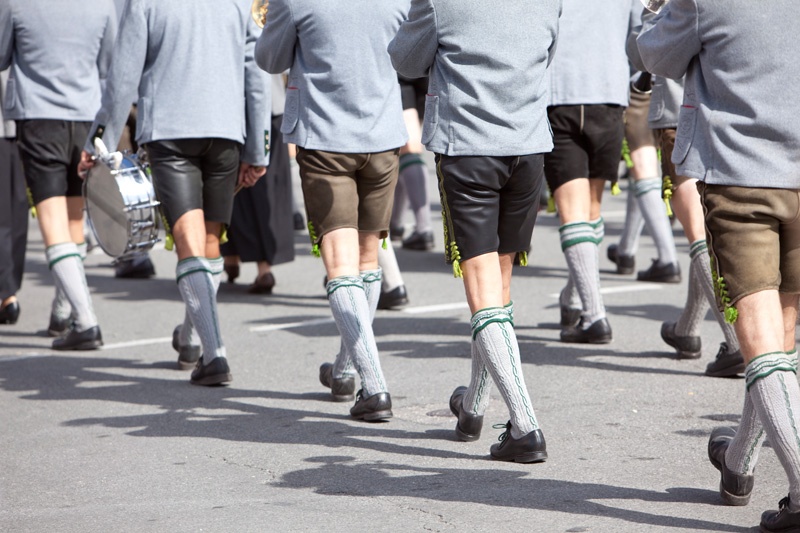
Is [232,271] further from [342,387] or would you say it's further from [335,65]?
[335,65]

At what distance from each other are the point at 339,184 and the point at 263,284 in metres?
3.81

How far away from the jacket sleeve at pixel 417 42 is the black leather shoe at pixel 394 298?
11.9 feet

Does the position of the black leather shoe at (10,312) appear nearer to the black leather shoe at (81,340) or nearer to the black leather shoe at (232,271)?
the black leather shoe at (81,340)

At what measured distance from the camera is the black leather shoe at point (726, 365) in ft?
20.3

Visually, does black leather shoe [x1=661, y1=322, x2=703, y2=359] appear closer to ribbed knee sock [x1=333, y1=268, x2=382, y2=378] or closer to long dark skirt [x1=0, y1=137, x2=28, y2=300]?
ribbed knee sock [x1=333, y1=268, x2=382, y2=378]

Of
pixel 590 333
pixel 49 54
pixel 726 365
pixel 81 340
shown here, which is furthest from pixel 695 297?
pixel 49 54

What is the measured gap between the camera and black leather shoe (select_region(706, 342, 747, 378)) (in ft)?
20.3

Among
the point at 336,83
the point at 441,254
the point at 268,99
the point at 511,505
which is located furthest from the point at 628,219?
the point at 511,505

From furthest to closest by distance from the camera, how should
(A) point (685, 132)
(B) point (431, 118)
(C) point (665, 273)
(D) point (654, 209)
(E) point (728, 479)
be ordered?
(C) point (665, 273) < (D) point (654, 209) < (B) point (431, 118) < (E) point (728, 479) < (A) point (685, 132)

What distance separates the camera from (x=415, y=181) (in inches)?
412

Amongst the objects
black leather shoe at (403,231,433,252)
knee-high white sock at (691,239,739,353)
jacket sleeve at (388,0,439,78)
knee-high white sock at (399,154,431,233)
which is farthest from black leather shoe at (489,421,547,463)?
black leather shoe at (403,231,433,252)

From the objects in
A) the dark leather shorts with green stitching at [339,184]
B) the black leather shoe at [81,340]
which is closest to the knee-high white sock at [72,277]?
the black leather shoe at [81,340]

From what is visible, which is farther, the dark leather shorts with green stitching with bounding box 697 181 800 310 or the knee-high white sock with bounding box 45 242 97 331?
the knee-high white sock with bounding box 45 242 97 331

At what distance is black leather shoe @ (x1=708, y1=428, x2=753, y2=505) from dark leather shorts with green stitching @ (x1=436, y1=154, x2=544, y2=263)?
109 cm
